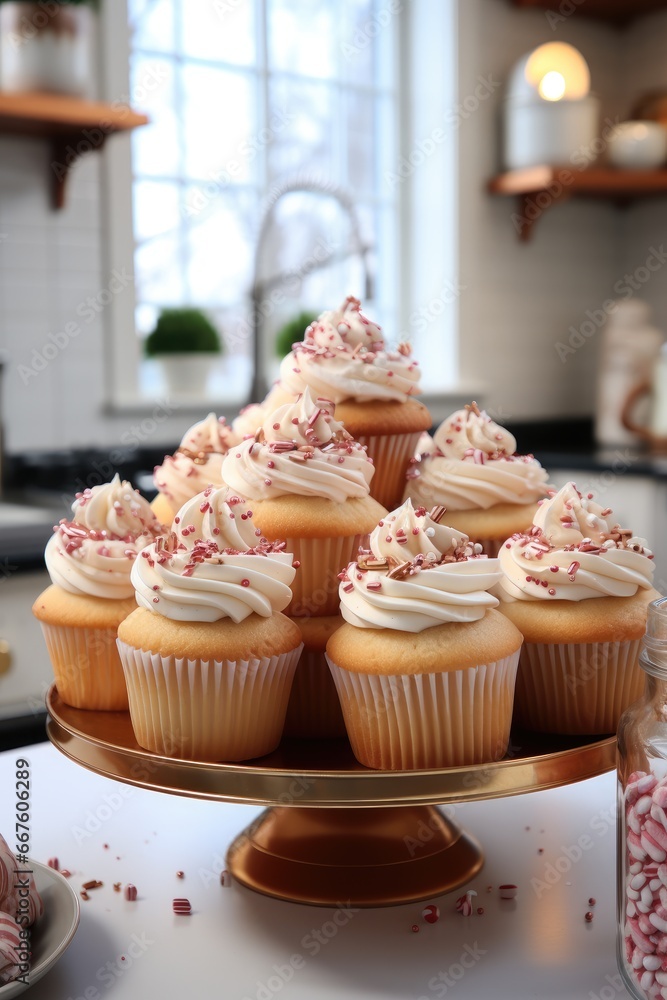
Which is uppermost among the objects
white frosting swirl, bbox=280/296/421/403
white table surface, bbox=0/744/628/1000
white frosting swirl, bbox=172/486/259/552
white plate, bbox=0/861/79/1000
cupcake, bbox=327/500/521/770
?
white frosting swirl, bbox=280/296/421/403

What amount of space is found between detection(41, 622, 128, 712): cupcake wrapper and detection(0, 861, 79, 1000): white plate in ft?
0.88

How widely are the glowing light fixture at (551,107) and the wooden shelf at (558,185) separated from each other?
0.21 ft

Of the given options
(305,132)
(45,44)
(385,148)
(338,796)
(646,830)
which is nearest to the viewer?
(646,830)

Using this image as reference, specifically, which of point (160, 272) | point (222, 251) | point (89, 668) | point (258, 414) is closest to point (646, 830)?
point (89, 668)

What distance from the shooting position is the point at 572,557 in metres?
1.07

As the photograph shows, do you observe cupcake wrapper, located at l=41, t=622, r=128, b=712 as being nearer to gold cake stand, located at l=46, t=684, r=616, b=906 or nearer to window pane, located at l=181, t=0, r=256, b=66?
gold cake stand, located at l=46, t=684, r=616, b=906

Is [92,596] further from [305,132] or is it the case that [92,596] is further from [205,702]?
[305,132]

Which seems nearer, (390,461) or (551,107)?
(390,461)

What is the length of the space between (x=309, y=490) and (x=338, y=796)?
38cm

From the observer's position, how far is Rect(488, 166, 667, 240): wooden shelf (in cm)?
372

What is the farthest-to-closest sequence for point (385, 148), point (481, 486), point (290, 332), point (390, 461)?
1. point (385, 148)
2. point (290, 332)
3. point (390, 461)
4. point (481, 486)

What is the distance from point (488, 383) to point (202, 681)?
122 inches

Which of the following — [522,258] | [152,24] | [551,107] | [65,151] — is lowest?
[522,258]

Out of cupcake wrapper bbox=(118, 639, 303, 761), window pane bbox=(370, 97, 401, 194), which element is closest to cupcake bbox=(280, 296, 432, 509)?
cupcake wrapper bbox=(118, 639, 303, 761)
